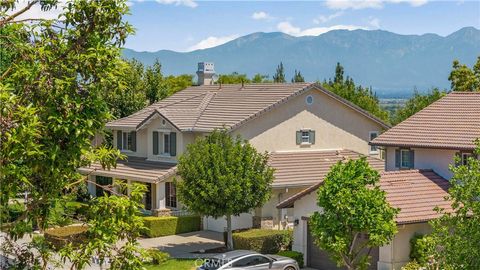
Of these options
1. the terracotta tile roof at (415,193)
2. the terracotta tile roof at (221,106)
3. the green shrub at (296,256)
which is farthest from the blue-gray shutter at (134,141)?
the terracotta tile roof at (415,193)

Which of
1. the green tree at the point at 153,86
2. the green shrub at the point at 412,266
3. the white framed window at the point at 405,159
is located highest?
the green tree at the point at 153,86

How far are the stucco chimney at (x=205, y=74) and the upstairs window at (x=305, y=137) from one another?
12351mm

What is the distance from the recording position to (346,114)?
4666 cm

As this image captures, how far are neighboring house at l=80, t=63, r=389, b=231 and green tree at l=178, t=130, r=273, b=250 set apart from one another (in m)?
4.68

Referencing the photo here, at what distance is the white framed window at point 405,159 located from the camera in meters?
35.2

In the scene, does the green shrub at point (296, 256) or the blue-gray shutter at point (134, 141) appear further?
the blue-gray shutter at point (134, 141)

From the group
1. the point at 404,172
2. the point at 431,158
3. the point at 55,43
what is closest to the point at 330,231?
the point at 404,172

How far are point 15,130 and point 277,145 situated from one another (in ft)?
115

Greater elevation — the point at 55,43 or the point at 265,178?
the point at 55,43

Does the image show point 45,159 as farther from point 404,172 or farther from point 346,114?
point 346,114

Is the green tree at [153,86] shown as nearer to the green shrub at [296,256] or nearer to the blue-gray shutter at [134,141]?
the blue-gray shutter at [134,141]

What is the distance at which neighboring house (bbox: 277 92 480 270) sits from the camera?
2791cm

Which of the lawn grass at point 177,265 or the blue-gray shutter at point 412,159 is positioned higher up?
the blue-gray shutter at point 412,159

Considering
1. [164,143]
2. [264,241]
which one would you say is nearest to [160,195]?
[164,143]
